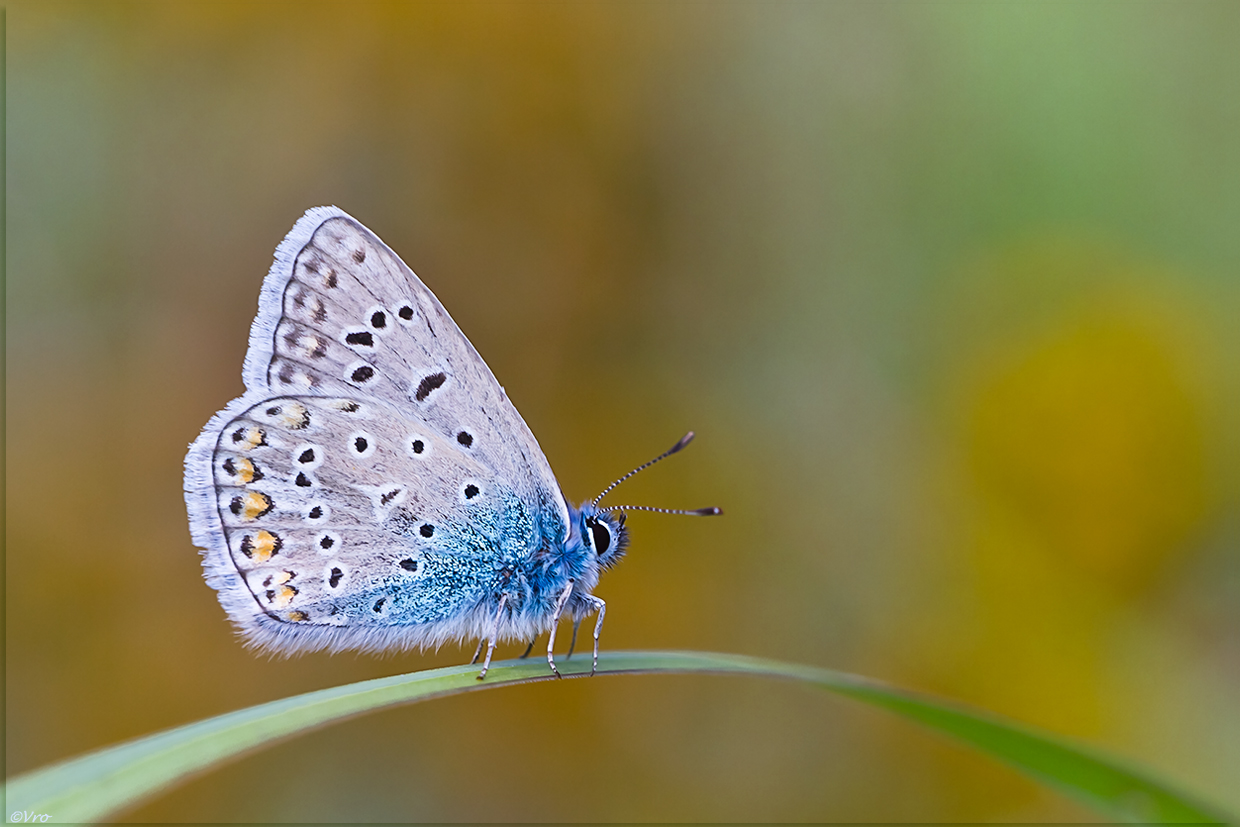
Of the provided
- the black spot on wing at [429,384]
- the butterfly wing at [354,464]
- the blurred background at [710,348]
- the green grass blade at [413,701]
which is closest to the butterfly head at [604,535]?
the butterfly wing at [354,464]

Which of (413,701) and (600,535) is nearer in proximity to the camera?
(413,701)

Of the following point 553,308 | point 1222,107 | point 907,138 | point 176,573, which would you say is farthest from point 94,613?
point 1222,107

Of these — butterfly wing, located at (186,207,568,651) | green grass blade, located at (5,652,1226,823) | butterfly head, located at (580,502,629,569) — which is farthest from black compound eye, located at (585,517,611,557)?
green grass blade, located at (5,652,1226,823)

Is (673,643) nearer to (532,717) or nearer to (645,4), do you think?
(532,717)

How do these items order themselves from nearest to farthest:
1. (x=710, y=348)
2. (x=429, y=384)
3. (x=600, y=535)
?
(x=429, y=384) → (x=600, y=535) → (x=710, y=348)

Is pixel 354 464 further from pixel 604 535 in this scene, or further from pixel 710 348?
pixel 710 348

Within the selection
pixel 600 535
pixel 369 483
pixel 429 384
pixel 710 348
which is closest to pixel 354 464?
pixel 369 483

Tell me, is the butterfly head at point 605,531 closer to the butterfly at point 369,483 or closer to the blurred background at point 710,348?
the butterfly at point 369,483
